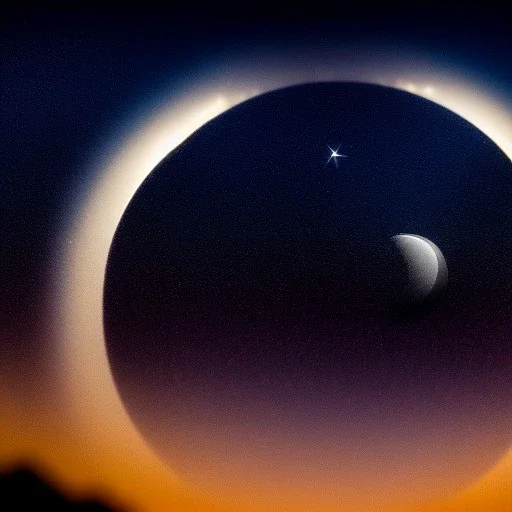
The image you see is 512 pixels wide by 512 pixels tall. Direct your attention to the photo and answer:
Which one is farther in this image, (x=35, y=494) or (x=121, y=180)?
(x=121, y=180)

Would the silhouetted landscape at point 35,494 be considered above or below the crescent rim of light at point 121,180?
below

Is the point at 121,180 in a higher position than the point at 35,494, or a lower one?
higher

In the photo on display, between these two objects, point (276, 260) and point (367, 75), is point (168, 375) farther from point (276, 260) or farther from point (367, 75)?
point (367, 75)

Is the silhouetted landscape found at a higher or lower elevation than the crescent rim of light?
lower
